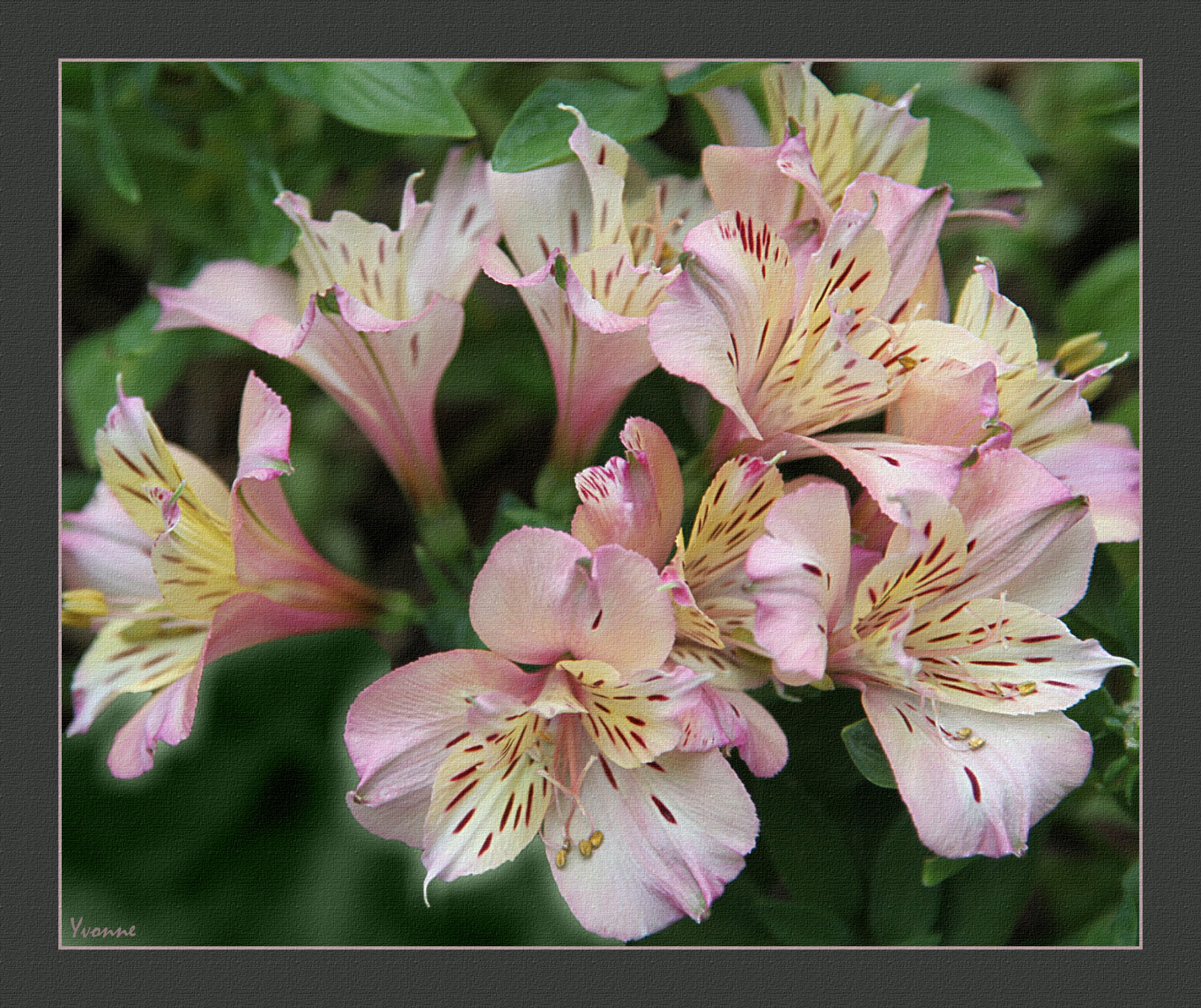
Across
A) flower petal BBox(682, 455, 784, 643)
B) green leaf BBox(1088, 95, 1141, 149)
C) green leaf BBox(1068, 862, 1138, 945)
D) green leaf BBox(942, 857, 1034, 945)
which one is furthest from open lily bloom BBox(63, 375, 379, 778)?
green leaf BBox(1088, 95, 1141, 149)

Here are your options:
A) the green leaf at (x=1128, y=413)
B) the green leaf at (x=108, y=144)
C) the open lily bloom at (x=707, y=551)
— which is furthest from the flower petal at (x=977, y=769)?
the green leaf at (x=108, y=144)

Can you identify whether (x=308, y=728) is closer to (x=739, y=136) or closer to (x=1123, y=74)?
(x=739, y=136)

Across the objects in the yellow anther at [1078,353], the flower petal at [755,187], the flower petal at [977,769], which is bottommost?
the flower petal at [977,769]

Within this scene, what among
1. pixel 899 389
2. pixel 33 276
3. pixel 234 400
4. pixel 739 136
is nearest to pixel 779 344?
pixel 899 389

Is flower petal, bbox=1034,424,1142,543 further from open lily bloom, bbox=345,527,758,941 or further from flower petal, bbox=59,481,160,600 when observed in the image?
flower petal, bbox=59,481,160,600

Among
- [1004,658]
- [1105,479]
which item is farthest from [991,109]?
[1004,658]

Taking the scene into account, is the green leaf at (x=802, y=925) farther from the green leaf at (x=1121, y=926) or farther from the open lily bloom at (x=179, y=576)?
the open lily bloom at (x=179, y=576)

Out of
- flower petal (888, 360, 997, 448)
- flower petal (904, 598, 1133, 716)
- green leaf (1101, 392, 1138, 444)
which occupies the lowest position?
flower petal (904, 598, 1133, 716)
